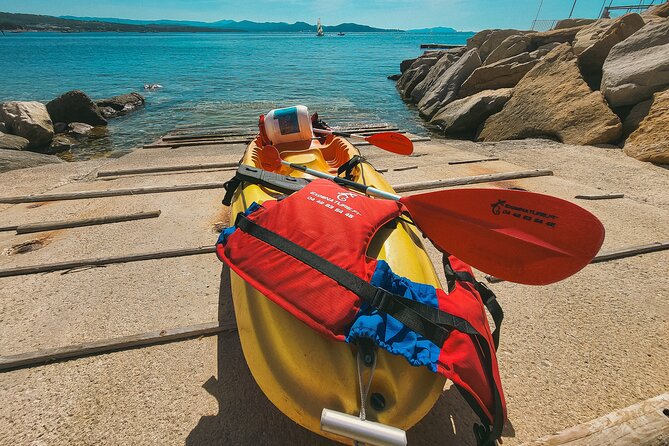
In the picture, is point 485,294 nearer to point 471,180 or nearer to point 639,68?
point 471,180

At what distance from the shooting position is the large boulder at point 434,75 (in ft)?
61.1

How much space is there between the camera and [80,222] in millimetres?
4527

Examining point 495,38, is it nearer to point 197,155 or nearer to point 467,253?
point 197,155

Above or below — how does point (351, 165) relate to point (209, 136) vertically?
above

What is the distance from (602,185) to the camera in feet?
19.1

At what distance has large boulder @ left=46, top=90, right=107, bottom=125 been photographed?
45.1 ft

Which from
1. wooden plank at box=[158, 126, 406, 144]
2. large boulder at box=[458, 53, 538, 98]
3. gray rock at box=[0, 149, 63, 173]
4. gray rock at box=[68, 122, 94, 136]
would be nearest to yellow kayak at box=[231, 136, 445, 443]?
gray rock at box=[0, 149, 63, 173]

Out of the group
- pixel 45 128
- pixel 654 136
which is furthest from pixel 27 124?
pixel 654 136

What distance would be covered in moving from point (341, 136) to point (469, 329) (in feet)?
16.2

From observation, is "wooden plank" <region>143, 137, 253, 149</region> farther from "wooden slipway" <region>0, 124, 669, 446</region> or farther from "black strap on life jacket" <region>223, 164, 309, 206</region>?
"black strap on life jacket" <region>223, 164, 309, 206</region>

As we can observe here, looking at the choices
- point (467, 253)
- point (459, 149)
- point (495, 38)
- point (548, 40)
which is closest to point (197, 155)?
point (459, 149)

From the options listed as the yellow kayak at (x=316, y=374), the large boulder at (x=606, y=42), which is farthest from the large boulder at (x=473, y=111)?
the yellow kayak at (x=316, y=374)

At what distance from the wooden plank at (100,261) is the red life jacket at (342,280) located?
1801 millimetres

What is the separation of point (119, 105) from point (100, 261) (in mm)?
Answer: 17507
